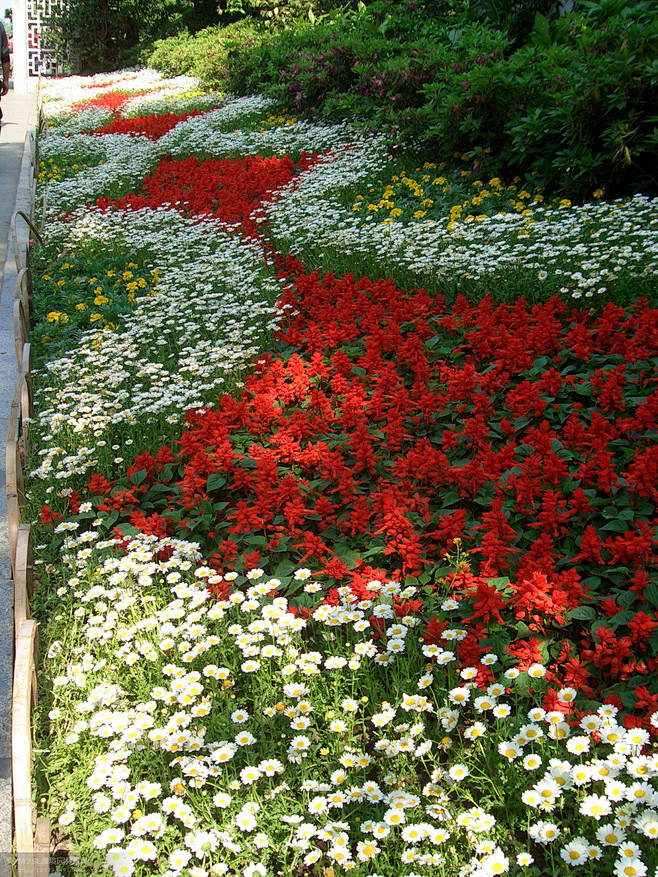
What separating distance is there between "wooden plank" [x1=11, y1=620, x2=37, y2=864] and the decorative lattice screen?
966 inches

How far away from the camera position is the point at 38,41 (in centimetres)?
2641

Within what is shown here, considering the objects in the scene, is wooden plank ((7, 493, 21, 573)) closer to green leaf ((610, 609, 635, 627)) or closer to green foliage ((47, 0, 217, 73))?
green leaf ((610, 609, 635, 627))

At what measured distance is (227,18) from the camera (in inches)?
952

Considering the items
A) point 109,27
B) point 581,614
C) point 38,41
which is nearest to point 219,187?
point 581,614

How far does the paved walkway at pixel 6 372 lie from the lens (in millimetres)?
2545

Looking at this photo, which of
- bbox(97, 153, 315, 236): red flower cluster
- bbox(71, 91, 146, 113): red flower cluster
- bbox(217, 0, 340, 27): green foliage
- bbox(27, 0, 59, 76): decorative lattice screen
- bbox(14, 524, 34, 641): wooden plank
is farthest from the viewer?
bbox(27, 0, 59, 76): decorative lattice screen

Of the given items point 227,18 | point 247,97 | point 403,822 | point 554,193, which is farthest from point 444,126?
point 227,18

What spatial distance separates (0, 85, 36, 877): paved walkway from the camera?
8.35ft

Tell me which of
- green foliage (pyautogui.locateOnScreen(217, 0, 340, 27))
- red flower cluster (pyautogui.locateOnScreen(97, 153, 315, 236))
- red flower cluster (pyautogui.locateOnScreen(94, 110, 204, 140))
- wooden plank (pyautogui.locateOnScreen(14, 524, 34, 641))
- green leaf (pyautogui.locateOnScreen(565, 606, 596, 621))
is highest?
green foliage (pyautogui.locateOnScreen(217, 0, 340, 27))

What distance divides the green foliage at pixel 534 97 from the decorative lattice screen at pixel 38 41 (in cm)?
1808

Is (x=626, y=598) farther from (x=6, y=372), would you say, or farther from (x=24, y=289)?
(x=24, y=289)

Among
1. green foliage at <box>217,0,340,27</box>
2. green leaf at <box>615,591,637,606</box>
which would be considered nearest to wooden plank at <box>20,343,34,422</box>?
green leaf at <box>615,591,637,606</box>

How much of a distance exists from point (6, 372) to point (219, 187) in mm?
4490

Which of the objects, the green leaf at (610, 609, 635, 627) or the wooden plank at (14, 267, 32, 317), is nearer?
the green leaf at (610, 609, 635, 627)
